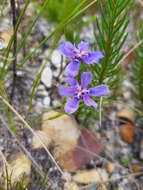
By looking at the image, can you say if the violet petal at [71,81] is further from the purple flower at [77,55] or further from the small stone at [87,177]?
the small stone at [87,177]

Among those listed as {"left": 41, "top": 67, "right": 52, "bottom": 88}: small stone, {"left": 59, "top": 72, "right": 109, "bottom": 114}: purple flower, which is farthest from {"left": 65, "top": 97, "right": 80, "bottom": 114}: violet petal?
{"left": 41, "top": 67, "right": 52, "bottom": 88}: small stone

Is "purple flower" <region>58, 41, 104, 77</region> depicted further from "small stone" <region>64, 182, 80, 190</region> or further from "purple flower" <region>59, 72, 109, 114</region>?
"small stone" <region>64, 182, 80, 190</region>

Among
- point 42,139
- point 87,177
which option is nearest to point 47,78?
point 42,139

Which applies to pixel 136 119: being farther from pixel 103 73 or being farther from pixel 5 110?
pixel 5 110

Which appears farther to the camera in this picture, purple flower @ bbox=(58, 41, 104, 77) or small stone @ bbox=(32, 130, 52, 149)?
small stone @ bbox=(32, 130, 52, 149)

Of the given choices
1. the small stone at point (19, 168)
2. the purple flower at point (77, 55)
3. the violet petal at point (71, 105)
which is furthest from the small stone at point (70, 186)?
the purple flower at point (77, 55)

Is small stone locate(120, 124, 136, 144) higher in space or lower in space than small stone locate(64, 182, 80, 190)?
higher

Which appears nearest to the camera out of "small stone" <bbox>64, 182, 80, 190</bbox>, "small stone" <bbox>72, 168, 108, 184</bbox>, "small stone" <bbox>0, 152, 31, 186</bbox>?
"small stone" <bbox>0, 152, 31, 186</bbox>
